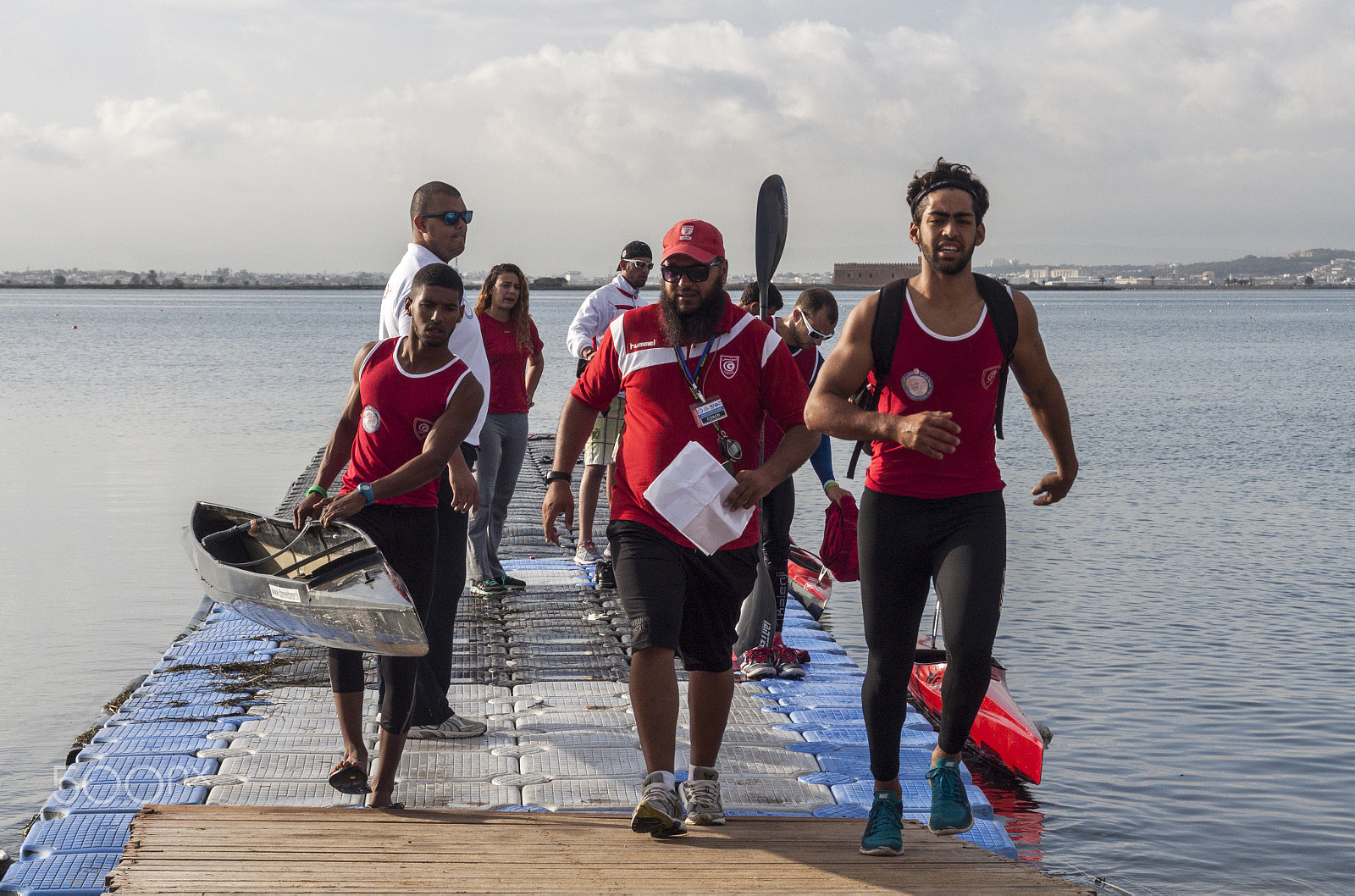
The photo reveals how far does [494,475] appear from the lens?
26.1ft

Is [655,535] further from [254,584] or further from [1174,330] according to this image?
[1174,330]

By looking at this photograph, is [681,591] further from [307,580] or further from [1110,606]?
[1110,606]

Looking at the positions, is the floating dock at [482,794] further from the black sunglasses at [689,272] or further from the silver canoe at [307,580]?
the black sunglasses at [689,272]

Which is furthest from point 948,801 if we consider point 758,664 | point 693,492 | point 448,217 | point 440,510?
point 448,217

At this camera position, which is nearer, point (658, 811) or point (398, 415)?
point (658, 811)

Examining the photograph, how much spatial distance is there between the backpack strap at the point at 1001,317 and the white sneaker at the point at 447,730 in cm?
268

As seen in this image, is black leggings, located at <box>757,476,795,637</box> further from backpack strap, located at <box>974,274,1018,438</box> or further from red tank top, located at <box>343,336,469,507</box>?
backpack strap, located at <box>974,274,1018,438</box>

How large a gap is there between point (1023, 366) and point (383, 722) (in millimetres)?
2444

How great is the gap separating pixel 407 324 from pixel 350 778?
176 cm

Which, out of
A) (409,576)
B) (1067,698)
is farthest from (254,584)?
(1067,698)

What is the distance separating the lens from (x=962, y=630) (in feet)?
12.6

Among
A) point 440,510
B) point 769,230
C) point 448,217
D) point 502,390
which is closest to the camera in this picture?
point 440,510

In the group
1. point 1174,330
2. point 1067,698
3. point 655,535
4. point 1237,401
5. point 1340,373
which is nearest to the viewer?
point 655,535

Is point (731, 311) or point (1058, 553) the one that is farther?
point (1058, 553)
